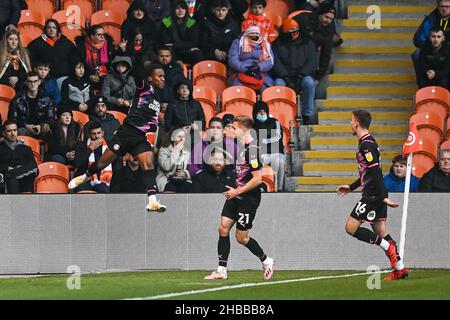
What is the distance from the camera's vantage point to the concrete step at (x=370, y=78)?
23.2m

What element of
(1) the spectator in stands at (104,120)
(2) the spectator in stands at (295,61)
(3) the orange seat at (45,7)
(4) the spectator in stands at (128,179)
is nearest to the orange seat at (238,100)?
(2) the spectator in stands at (295,61)

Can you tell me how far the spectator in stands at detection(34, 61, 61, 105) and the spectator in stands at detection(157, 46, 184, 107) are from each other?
1.72 m

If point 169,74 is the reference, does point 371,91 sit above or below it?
below

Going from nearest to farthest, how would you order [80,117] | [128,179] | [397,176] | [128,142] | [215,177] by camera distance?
[128,142] < [397,176] < [215,177] < [128,179] < [80,117]

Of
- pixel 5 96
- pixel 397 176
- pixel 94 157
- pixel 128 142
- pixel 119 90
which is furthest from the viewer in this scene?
pixel 5 96

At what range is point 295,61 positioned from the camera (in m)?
22.8

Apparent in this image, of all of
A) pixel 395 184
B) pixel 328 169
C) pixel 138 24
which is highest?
pixel 138 24

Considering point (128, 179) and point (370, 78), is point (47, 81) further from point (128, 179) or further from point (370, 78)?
point (370, 78)

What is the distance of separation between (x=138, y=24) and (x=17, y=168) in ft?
13.3

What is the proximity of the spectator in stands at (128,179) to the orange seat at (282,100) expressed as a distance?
9.41ft

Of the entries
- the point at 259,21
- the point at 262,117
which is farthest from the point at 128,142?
the point at 259,21

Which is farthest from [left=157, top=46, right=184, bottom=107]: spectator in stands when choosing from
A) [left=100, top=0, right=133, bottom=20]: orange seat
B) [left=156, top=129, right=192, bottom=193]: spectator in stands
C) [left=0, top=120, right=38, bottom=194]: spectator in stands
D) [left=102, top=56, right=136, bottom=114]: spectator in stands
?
[left=0, top=120, right=38, bottom=194]: spectator in stands
